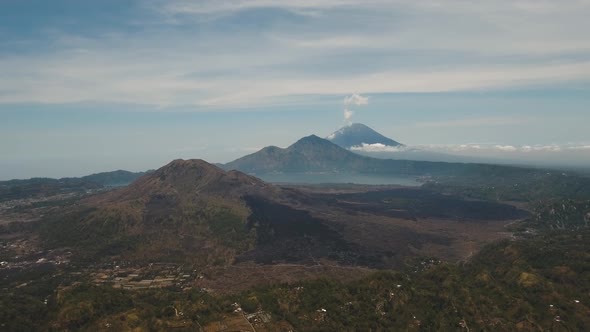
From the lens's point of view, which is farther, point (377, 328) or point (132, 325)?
point (377, 328)

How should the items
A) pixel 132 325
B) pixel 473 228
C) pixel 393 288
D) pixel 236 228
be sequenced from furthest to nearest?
pixel 473 228, pixel 236 228, pixel 393 288, pixel 132 325

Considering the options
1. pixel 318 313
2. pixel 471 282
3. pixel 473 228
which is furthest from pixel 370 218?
pixel 318 313

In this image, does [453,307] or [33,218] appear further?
[33,218]

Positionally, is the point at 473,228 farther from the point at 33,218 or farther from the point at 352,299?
the point at 33,218

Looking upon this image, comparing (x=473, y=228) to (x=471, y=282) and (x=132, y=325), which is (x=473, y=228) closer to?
(x=471, y=282)

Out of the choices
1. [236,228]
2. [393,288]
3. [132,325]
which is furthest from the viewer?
[236,228]

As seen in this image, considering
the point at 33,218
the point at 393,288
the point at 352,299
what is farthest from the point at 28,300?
the point at 33,218

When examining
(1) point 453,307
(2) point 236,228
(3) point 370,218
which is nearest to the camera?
(1) point 453,307

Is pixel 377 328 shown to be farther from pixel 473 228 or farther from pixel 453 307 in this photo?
pixel 473 228

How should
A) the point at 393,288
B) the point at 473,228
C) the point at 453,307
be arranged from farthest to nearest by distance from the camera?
the point at 473,228, the point at 393,288, the point at 453,307
